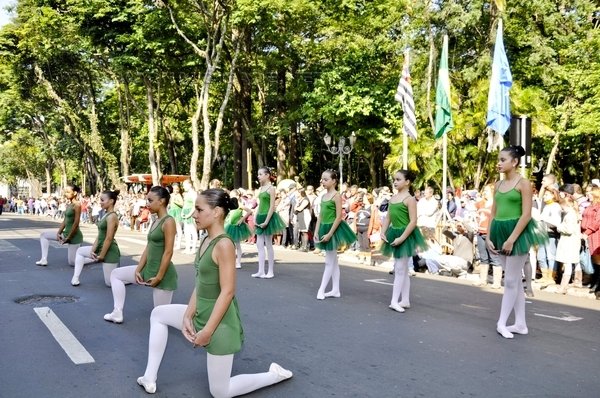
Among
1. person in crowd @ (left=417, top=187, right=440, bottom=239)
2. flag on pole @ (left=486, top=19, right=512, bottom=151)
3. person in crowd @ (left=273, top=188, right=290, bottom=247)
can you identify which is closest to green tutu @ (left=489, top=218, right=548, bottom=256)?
person in crowd @ (left=417, top=187, right=440, bottom=239)

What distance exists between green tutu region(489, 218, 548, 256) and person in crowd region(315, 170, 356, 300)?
2558 millimetres

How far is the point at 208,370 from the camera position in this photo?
432 centimetres

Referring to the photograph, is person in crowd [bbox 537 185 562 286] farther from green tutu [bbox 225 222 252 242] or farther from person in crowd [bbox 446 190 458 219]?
green tutu [bbox 225 222 252 242]

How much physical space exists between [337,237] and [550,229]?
4.64 meters

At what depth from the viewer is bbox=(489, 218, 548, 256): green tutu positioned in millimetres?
6504

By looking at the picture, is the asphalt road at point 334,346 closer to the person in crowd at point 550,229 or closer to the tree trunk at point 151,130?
the person in crowd at point 550,229

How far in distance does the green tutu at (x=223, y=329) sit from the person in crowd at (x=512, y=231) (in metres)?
3.54

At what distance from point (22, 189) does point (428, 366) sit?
385ft

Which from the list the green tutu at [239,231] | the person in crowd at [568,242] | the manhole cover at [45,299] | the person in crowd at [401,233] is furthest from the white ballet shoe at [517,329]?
the manhole cover at [45,299]

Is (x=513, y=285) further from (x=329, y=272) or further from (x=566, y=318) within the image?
(x=329, y=272)

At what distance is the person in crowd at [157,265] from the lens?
635 cm

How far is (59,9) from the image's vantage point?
3039cm

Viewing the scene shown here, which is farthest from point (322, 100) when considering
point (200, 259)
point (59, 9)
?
point (200, 259)

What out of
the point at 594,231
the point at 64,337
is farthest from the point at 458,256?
the point at 64,337
